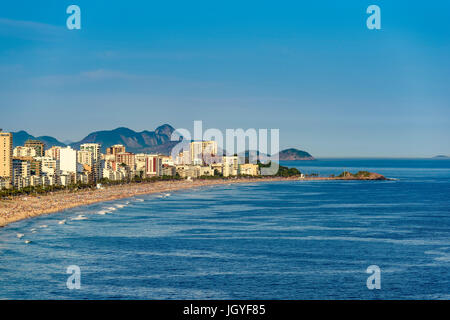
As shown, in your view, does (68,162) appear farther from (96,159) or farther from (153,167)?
(153,167)

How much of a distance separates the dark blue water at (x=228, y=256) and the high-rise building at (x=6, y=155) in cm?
5417

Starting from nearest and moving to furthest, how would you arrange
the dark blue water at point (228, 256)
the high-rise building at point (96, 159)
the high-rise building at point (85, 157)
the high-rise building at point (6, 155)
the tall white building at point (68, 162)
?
the dark blue water at point (228, 256)
the high-rise building at point (6, 155)
the tall white building at point (68, 162)
the high-rise building at point (96, 159)
the high-rise building at point (85, 157)

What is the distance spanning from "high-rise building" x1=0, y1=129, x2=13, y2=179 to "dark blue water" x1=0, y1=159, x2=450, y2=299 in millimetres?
54172

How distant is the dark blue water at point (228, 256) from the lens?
Answer: 2678 centimetres

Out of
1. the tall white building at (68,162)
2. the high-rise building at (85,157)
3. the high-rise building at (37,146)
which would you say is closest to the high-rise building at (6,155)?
the tall white building at (68,162)

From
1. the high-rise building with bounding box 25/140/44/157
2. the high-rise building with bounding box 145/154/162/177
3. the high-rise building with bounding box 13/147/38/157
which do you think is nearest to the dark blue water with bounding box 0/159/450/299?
the high-rise building with bounding box 13/147/38/157

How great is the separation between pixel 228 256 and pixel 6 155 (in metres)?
88.7

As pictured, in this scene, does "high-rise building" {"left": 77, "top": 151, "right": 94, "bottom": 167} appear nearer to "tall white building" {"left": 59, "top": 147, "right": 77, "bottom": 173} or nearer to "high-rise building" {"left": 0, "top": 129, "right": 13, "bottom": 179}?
"tall white building" {"left": 59, "top": 147, "right": 77, "bottom": 173}

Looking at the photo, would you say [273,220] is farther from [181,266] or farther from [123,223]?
[181,266]

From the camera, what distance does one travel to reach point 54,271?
30.7m

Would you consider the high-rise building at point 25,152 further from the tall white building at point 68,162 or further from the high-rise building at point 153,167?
the high-rise building at point 153,167

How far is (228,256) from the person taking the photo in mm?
35531
